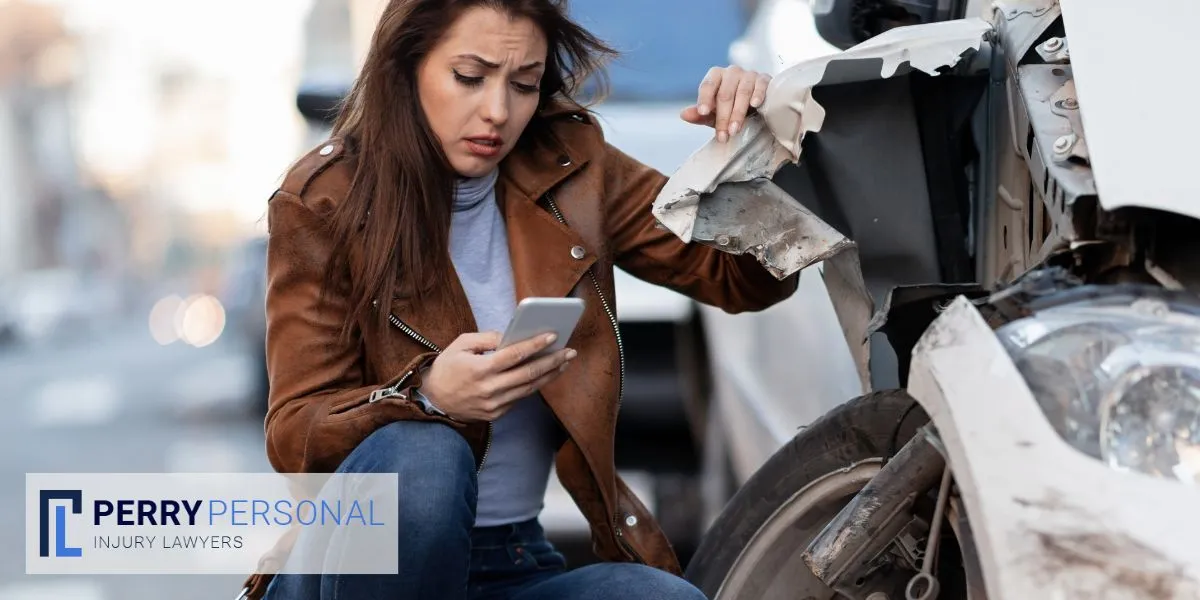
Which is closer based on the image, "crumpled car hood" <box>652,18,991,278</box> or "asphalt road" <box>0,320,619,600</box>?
"crumpled car hood" <box>652,18,991,278</box>

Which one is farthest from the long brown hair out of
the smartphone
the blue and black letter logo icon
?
the blue and black letter logo icon

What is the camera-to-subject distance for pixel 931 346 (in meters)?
1.60

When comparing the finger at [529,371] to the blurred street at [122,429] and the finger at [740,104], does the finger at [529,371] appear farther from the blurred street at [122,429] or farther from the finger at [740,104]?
the blurred street at [122,429]

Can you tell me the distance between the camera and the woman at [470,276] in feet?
7.57

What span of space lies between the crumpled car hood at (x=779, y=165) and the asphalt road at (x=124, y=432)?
6.73 ft

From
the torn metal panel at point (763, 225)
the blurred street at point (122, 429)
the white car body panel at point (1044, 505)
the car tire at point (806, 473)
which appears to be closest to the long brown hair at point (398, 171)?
the torn metal panel at point (763, 225)

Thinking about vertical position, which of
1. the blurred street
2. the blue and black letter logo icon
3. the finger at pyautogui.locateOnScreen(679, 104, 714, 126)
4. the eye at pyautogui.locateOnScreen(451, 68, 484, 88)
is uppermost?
the eye at pyautogui.locateOnScreen(451, 68, 484, 88)

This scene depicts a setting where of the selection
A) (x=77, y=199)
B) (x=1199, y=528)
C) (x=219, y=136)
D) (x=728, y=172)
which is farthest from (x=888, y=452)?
(x=219, y=136)

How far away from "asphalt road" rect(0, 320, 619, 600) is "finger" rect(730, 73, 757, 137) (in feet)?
6.99

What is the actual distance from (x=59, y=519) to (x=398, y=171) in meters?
0.97

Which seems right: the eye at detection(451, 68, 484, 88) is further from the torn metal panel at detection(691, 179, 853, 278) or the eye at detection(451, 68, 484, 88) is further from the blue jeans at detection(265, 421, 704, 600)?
the blue jeans at detection(265, 421, 704, 600)

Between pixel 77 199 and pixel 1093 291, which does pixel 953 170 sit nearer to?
pixel 1093 291

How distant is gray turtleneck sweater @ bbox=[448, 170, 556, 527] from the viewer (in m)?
2.47

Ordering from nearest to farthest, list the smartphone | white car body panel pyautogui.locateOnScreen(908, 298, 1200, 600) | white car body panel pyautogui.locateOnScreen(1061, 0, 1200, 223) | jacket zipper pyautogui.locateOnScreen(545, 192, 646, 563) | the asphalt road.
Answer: white car body panel pyautogui.locateOnScreen(908, 298, 1200, 600), white car body panel pyautogui.locateOnScreen(1061, 0, 1200, 223), the smartphone, jacket zipper pyautogui.locateOnScreen(545, 192, 646, 563), the asphalt road
